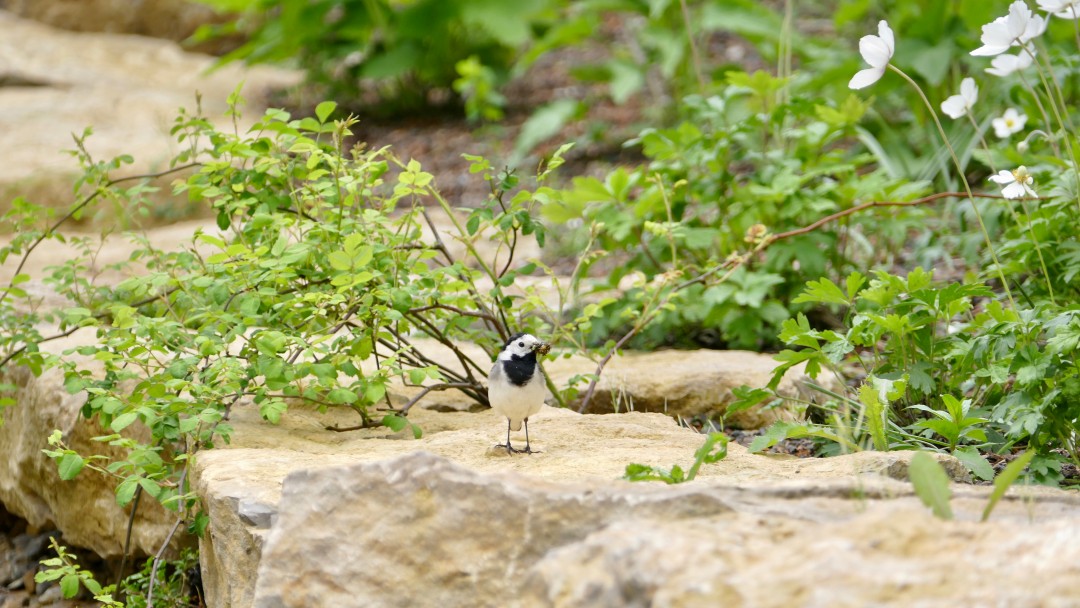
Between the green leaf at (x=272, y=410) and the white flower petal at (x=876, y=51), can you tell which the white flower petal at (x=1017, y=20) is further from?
the green leaf at (x=272, y=410)

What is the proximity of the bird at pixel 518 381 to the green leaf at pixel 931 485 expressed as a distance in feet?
3.48

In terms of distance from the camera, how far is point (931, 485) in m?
2.06

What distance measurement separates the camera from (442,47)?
27.8ft

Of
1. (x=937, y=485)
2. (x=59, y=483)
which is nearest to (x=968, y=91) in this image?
(x=937, y=485)

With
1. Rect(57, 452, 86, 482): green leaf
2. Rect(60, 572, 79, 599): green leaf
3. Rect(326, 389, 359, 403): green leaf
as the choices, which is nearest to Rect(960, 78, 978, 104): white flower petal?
Rect(326, 389, 359, 403): green leaf

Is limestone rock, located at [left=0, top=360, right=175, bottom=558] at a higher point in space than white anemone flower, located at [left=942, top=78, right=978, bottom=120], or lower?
lower

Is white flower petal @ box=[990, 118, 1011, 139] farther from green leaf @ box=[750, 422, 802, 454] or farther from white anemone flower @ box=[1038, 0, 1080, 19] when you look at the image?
green leaf @ box=[750, 422, 802, 454]

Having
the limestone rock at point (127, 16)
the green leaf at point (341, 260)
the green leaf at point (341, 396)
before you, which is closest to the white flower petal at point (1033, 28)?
the green leaf at point (341, 260)

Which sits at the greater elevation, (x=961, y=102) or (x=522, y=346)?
(x=961, y=102)

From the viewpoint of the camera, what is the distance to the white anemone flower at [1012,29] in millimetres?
2893

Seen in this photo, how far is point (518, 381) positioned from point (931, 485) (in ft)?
3.66

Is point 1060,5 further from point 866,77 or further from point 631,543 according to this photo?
point 631,543

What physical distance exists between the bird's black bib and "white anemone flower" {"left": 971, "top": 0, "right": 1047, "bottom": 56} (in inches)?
55.2

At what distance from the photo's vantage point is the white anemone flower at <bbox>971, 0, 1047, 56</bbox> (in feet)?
9.49
